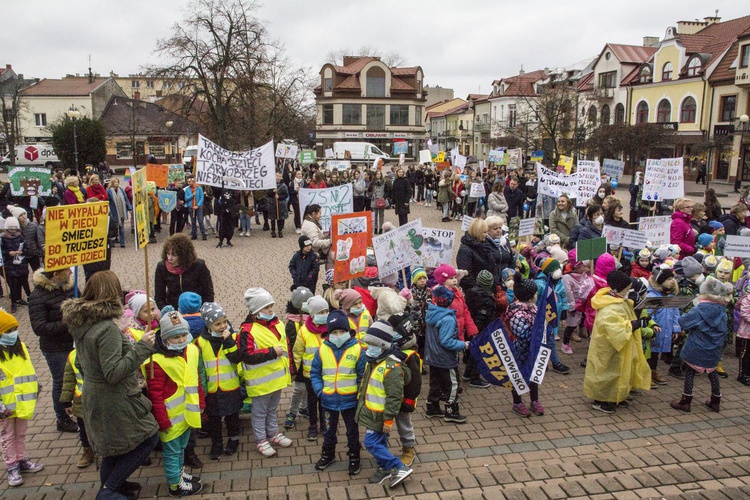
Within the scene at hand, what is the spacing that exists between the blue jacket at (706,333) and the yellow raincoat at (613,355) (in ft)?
1.77

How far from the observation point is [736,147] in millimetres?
38031

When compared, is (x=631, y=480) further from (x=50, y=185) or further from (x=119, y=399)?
(x=50, y=185)

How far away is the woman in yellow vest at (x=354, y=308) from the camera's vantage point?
223 inches

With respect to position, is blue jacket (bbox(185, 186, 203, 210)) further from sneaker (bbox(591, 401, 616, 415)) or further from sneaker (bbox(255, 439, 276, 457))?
sneaker (bbox(591, 401, 616, 415))

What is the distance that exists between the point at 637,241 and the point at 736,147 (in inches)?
1401

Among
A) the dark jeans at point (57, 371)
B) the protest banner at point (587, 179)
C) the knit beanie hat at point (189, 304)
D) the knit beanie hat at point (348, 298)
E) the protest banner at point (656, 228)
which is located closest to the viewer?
the knit beanie hat at point (189, 304)

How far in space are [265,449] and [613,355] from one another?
144 inches

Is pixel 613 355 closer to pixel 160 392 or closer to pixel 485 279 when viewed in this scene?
pixel 485 279

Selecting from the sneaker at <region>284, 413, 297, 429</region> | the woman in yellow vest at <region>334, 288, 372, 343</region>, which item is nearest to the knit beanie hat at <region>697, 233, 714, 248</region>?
the woman in yellow vest at <region>334, 288, 372, 343</region>

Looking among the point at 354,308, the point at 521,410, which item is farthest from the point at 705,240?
the point at 354,308

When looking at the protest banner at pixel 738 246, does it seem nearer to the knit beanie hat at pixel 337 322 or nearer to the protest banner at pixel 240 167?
the knit beanie hat at pixel 337 322

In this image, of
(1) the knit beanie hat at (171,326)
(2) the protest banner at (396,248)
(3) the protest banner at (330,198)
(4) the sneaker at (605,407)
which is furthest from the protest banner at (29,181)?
(4) the sneaker at (605,407)

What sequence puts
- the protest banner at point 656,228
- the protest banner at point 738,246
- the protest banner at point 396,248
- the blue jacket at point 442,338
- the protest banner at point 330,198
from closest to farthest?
the blue jacket at point 442,338, the protest banner at point 396,248, the protest banner at point 738,246, the protest banner at point 656,228, the protest banner at point 330,198

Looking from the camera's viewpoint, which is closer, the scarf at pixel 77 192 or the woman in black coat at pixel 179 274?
the woman in black coat at pixel 179 274
